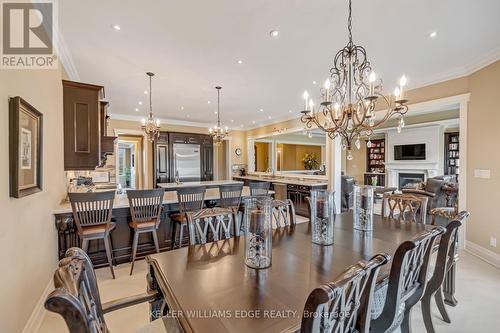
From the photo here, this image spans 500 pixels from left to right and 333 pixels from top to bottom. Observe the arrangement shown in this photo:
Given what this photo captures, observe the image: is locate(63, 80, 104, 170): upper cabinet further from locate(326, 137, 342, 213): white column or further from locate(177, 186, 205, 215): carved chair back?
locate(326, 137, 342, 213): white column

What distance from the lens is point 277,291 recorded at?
1.15 meters

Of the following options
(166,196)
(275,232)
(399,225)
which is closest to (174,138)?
(166,196)

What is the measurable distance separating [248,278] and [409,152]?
9640mm

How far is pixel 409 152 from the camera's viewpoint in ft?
28.7

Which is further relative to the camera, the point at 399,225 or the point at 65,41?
the point at 65,41

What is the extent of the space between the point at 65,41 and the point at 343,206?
21.0 ft

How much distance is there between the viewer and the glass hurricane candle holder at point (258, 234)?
1.48m

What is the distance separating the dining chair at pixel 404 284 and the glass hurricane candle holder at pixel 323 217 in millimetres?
471

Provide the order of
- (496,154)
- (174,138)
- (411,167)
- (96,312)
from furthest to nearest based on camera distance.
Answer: (411,167)
(174,138)
(496,154)
(96,312)

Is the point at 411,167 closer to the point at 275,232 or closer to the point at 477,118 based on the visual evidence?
the point at 477,118

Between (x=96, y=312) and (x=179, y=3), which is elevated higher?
(x=179, y=3)

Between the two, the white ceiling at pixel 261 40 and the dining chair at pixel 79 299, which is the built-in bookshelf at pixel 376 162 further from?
the dining chair at pixel 79 299

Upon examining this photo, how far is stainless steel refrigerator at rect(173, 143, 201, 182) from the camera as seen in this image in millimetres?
7789

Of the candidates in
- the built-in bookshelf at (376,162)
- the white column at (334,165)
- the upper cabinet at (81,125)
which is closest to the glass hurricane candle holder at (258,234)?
the upper cabinet at (81,125)
